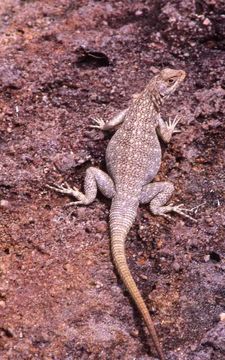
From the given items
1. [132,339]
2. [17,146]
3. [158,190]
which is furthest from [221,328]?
[17,146]

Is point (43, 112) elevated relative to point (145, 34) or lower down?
lower down

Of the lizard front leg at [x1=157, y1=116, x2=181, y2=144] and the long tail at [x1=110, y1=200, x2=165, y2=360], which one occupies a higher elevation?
the lizard front leg at [x1=157, y1=116, x2=181, y2=144]

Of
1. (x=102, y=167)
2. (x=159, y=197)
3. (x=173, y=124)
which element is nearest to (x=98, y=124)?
(x=102, y=167)

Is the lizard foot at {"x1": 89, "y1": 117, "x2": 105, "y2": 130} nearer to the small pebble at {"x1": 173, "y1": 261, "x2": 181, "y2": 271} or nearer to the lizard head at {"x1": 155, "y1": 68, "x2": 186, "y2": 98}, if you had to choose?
the lizard head at {"x1": 155, "y1": 68, "x2": 186, "y2": 98}

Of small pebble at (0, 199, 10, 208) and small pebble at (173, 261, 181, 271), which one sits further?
small pebble at (0, 199, 10, 208)

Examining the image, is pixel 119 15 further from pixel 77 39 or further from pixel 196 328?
pixel 196 328

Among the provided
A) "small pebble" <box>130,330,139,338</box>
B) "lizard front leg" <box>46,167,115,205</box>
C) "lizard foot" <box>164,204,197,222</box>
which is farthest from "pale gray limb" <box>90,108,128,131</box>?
"small pebble" <box>130,330,139,338</box>

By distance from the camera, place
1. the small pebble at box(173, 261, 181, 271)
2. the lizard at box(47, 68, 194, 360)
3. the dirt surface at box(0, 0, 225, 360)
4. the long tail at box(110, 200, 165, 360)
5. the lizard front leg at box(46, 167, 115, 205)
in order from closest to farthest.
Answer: the long tail at box(110, 200, 165, 360) → the dirt surface at box(0, 0, 225, 360) → the small pebble at box(173, 261, 181, 271) → the lizard at box(47, 68, 194, 360) → the lizard front leg at box(46, 167, 115, 205)
